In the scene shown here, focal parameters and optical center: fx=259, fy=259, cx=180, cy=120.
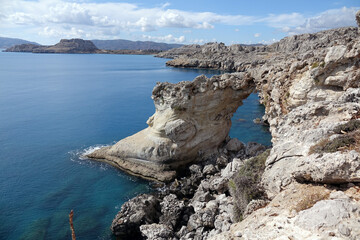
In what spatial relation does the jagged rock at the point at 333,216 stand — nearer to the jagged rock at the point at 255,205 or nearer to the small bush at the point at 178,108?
the jagged rock at the point at 255,205

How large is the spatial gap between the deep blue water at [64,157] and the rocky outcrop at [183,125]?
2763 millimetres

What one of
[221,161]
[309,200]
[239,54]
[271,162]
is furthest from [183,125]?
[239,54]

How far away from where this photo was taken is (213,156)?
31078 mm

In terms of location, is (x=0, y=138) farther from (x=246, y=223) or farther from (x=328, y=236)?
(x=328, y=236)

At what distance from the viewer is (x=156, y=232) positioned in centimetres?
1828

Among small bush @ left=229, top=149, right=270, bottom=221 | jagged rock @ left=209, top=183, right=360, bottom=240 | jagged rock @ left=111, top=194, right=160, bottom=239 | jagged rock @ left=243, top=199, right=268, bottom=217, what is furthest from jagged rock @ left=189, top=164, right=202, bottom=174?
jagged rock @ left=209, top=183, right=360, bottom=240

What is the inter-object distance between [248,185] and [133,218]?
9.85 m

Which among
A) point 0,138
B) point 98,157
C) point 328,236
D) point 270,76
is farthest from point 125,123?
point 328,236

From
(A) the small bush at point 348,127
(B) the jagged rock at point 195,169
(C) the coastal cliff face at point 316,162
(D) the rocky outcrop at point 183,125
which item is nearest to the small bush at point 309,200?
(C) the coastal cliff face at point 316,162

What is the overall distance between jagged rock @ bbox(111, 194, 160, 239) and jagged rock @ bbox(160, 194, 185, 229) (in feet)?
2.75

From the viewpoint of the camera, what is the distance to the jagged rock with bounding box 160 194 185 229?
786 inches

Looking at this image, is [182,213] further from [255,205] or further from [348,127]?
[348,127]

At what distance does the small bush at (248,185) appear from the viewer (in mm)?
14039

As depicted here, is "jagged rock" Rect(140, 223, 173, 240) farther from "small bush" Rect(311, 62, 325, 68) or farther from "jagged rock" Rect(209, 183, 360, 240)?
"small bush" Rect(311, 62, 325, 68)
